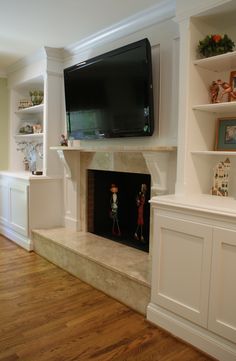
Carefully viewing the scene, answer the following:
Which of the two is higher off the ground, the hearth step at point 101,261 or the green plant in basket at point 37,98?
the green plant in basket at point 37,98

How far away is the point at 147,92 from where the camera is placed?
264cm

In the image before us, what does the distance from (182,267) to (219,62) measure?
1.43m

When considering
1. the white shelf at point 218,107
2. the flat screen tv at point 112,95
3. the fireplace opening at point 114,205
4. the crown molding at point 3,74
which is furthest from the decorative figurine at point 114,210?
the crown molding at point 3,74

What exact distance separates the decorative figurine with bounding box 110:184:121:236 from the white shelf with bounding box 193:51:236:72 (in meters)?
1.67

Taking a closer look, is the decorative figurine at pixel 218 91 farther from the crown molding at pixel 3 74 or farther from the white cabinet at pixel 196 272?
the crown molding at pixel 3 74

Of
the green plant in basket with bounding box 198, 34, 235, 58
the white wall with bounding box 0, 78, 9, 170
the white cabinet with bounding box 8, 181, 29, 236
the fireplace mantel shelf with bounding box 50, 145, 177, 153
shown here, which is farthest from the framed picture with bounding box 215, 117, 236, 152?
the white wall with bounding box 0, 78, 9, 170

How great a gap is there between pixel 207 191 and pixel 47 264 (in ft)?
6.31

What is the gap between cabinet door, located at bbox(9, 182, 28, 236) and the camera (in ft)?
12.7

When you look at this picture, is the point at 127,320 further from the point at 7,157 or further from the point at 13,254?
the point at 7,157

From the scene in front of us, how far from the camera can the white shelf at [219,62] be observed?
7.00ft

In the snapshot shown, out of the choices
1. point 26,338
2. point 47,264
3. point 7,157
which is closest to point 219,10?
point 26,338

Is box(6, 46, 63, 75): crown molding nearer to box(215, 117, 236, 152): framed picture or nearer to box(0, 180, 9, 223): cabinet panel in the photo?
box(0, 180, 9, 223): cabinet panel

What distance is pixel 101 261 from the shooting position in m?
2.81

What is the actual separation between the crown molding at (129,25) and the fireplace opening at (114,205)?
1.39 m
